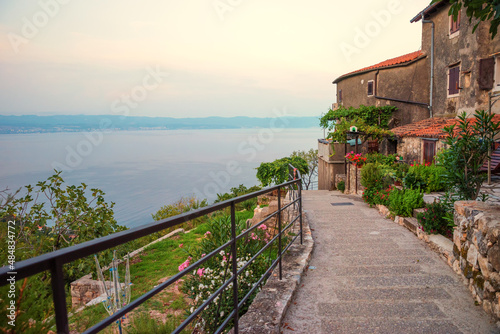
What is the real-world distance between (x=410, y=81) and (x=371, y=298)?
19770 mm

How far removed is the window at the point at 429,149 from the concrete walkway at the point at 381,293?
9.58 m

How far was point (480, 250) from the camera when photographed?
12.2ft

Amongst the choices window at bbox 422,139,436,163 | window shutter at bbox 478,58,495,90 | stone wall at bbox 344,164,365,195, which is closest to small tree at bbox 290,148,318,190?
stone wall at bbox 344,164,365,195

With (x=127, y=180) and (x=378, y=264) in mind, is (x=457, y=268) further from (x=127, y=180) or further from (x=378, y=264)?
(x=127, y=180)

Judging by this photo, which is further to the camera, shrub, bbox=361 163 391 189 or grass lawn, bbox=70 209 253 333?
shrub, bbox=361 163 391 189

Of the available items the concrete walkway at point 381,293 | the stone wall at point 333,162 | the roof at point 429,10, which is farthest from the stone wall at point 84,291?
the stone wall at point 333,162

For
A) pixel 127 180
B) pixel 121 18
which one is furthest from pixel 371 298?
pixel 127 180

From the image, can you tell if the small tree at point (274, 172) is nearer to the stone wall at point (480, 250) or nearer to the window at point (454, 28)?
the window at point (454, 28)

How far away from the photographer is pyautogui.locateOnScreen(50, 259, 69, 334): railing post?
96 cm

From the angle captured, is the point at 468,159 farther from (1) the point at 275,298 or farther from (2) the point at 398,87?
(2) the point at 398,87

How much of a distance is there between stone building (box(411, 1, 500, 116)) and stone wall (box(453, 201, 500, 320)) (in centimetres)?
1057

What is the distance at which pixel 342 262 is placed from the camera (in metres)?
5.19

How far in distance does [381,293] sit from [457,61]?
51.5 feet

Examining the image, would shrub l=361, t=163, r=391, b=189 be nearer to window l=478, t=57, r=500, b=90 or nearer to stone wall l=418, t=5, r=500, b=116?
stone wall l=418, t=5, r=500, b=116
